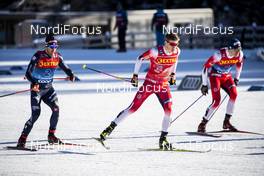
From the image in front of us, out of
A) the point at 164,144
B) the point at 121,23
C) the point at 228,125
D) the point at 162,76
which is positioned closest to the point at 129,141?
the point at 164,144

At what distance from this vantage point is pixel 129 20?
145 feet

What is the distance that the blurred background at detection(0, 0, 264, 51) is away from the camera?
138 feet

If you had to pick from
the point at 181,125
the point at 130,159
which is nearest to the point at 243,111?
the point at 181,125

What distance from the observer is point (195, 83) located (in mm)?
23312

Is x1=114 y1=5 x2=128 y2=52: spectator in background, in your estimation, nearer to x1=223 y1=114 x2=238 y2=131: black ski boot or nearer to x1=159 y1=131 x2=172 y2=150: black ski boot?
x1=223 y1=114 x2=238 y2=131: black ski boot

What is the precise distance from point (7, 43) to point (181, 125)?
1201 inches

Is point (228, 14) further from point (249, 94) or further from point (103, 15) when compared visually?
point (249, 94)

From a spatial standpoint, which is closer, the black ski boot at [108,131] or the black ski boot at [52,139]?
the black ski boot at [52,139]

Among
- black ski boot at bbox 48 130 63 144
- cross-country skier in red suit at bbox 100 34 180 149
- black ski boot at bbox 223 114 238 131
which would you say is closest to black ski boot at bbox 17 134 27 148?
black ski boot at bbox 48 130 63 144

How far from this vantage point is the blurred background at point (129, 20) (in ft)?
138

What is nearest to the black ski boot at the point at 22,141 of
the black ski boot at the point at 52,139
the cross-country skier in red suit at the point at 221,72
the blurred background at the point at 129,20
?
the black ski boot at the point at 52,139

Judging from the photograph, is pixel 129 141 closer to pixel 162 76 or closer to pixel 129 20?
pixel 162 76

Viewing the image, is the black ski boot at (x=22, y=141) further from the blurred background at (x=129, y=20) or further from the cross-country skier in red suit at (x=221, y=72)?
the blurred background at (x=129, y=20)

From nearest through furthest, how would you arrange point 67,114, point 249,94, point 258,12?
point 67,114, point 249,94, point 258,12
